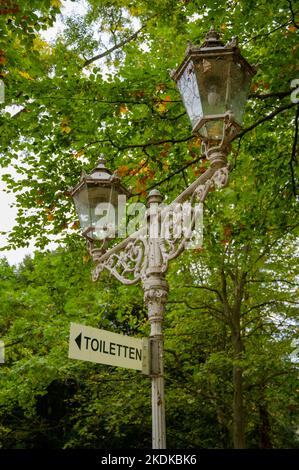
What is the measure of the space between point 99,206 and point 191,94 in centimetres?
147

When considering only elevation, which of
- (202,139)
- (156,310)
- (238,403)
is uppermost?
(202,139)

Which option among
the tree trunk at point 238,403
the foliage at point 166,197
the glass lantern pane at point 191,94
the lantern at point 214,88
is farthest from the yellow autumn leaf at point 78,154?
the tree trunk at point 238,403

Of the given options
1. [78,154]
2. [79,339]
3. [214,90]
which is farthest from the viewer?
[78,154]

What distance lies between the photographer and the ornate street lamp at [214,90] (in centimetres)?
336

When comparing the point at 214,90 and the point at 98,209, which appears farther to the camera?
the point at 98,209

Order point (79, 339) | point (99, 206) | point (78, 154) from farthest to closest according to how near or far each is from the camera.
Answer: point (78, 154) → point (99, 206) → point (79, 339)

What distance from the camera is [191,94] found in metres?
3.50

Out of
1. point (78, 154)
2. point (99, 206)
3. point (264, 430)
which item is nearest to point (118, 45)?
point (78, 154)

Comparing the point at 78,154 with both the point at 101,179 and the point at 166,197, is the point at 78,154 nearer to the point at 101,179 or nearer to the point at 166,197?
the point at 166,197

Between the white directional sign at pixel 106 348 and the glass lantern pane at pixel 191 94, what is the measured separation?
60.1 inches

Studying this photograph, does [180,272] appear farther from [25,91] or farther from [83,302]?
[25,91]

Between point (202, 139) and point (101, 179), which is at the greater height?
point (101, 179)

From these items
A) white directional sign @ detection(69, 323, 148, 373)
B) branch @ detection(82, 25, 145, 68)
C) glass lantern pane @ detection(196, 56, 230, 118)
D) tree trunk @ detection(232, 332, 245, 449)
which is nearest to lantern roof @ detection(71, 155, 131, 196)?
glass lantern pane @ detection(196, 56, 230, 118)

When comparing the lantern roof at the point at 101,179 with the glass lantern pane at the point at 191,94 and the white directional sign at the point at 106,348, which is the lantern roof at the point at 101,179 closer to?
the glass lantern pane at the point at 191,94
